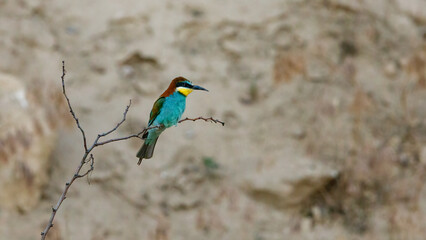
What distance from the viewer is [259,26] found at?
5262 millimetres

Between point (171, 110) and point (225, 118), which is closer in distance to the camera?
point (171, 110)

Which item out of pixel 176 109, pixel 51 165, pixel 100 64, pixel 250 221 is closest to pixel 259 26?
pixel 100 64

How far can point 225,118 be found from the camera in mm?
4969

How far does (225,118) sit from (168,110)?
2.33 metres

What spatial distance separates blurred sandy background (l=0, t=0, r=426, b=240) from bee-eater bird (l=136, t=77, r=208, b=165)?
1678mm

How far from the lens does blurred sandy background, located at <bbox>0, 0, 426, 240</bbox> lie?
436cm

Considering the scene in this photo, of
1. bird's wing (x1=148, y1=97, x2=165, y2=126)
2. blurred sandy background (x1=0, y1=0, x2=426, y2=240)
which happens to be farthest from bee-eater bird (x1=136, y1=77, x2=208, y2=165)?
blurred sandy background (x1=0, y1=0, x2=426, y2=240)

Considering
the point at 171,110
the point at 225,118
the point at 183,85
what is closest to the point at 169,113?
the point at 171,110

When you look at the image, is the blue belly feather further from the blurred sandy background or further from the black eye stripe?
the blurred sandy background

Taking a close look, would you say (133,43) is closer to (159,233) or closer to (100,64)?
(100,64)

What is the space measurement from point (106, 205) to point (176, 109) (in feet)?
6.39

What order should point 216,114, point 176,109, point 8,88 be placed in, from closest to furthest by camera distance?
point 176,109 < point 8,88 < point 216,114

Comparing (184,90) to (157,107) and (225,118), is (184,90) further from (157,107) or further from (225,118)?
(225,118)

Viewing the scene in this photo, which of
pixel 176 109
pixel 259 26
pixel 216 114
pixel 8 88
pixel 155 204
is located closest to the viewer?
pixel 176 109
